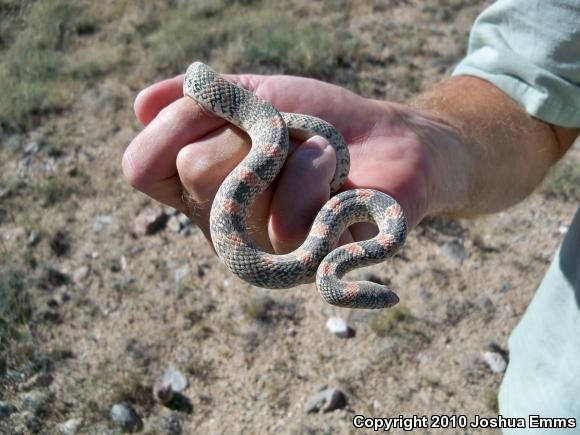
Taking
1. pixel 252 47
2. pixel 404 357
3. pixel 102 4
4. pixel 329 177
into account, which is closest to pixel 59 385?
pixel 404 357

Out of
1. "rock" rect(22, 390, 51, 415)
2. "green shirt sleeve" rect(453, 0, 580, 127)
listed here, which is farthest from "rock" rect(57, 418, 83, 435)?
"green shirt sleeve" rect(453, 0, 580, 127)

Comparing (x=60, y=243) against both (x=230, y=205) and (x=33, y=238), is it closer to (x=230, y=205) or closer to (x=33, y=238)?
(x=33, y=238)

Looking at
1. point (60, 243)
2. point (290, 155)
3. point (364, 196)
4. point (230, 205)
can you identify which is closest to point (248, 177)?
point (230, 205)

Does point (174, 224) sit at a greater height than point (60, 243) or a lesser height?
greater

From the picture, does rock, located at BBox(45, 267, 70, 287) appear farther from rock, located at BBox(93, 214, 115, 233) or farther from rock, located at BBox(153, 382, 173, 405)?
rock, located at BBox(153, 382, 173, 405)

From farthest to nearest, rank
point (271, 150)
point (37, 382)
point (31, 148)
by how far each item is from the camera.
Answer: point (31, 148)
point (37, 382)
point (271, 150)

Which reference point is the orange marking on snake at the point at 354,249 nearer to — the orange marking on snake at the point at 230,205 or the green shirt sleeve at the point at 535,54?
the orange marking on snake at the point at 230,205

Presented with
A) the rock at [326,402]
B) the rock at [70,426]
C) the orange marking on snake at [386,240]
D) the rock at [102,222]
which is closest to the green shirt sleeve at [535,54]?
the orange marking on snake at [386,240]

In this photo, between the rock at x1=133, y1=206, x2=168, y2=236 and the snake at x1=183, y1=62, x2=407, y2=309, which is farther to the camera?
the rock at x1=133, y1=206, x2=168, y2=236
